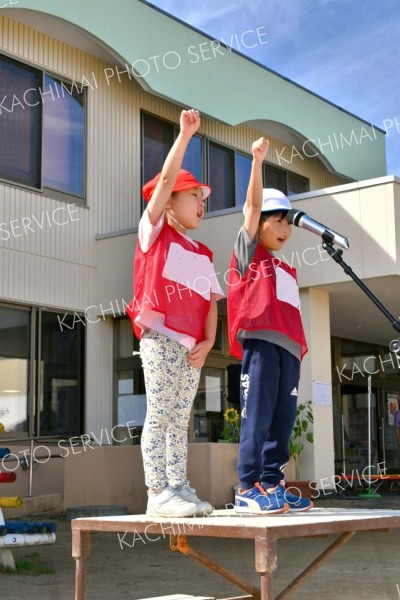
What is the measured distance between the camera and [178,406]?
3084mm

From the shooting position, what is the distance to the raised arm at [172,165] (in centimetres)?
297

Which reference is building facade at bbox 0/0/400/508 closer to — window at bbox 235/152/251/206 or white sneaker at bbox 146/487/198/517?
window at bbox 235/152/251/206

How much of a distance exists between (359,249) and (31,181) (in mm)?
3865

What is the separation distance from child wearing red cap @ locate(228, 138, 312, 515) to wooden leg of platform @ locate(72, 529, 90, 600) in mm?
585

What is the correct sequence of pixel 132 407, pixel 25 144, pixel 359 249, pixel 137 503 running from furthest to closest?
pixel 132 407, pixel 25 144, pixel 359 249, pixel 137 503

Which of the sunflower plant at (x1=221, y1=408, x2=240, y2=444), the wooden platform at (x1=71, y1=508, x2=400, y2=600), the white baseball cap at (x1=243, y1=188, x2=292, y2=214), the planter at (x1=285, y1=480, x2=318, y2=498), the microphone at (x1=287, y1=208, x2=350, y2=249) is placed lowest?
the planter at (x1=285, y1=480, x2=318, y2=498)

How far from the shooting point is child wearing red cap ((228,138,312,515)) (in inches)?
121

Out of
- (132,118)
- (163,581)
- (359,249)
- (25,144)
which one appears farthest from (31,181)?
(163,581)

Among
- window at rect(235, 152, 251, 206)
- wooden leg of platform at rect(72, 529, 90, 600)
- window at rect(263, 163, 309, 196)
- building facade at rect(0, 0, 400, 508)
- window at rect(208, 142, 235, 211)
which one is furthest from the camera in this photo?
window at rect(263, 163, 309, 196)

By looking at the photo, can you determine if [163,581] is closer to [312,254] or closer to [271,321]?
[271,321]

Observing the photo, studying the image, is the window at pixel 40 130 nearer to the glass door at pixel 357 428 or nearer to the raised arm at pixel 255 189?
the glass door at pixel 357 428

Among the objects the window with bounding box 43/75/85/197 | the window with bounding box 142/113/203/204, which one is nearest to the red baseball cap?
the window with bounding box 43/75/85/197

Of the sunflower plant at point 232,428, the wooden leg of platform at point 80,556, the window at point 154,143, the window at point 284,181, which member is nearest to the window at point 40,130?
the window at point 154,143

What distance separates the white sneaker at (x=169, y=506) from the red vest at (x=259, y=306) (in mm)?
630
